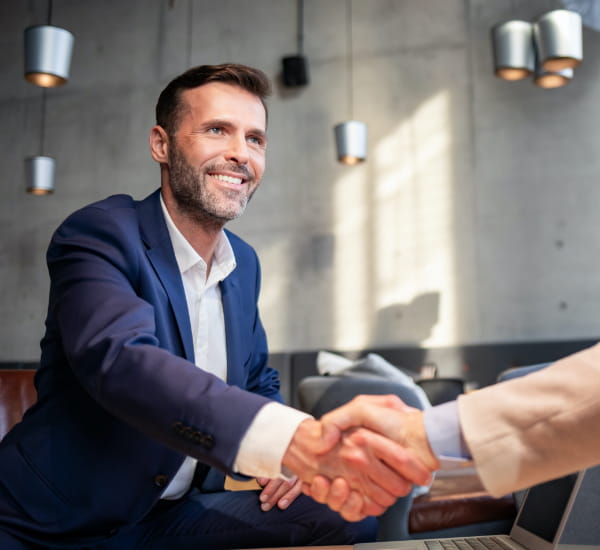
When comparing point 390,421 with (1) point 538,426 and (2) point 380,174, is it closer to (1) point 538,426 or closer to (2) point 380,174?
(1) point 538,426

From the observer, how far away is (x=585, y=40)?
216 inches

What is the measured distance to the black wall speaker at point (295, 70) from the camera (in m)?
6.09

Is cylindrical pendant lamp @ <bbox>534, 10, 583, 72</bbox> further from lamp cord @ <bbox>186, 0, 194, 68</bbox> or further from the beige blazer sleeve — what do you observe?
lamp cord @ <bbox>186, 0, 194, 68</bbox>

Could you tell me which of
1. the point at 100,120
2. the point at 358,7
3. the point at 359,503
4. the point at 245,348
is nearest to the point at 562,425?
the point at 359,503

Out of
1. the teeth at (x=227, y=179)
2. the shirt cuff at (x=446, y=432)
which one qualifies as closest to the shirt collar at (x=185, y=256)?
the teeth at (x=227, y=179)

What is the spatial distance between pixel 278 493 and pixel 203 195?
0.71 metres

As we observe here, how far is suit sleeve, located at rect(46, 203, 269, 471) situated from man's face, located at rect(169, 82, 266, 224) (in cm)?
30

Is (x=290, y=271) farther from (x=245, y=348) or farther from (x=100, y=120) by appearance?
(x=245, y=348)

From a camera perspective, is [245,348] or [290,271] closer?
[245,348]

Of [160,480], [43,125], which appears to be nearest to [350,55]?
[43,125]

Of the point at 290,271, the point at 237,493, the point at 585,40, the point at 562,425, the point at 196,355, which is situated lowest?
the point at 237,493

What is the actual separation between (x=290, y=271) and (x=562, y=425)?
5.33 m

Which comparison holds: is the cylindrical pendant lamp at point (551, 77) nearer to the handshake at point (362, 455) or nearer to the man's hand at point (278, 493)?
the man's hand at point (278, 493)

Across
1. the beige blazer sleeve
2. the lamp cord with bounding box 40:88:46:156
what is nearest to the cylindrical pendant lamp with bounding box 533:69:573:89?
the beige blazer sleeve
